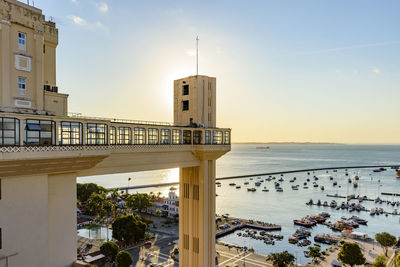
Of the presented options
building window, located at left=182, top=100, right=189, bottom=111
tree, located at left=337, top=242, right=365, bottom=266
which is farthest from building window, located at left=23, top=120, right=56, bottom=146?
tree, located at left=337, top=242, right=365, bottom=266

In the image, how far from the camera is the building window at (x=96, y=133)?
18.2 meters

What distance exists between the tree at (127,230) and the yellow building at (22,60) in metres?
42.7

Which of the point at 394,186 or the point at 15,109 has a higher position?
the point at 15,109

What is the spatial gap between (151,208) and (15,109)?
7688 centimetres

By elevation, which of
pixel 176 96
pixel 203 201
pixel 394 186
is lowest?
pixel 394 186

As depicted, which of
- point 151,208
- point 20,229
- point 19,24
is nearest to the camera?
point 20,229

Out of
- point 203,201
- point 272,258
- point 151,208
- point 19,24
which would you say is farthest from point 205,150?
point 151,208

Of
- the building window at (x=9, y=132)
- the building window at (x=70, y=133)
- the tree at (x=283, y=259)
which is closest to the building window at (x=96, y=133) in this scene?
the building window at (x=70, y=133)

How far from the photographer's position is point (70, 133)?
674 inches

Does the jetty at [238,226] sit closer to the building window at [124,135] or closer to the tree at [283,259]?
the tree at [283,259]

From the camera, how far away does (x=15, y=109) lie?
56.0 ft

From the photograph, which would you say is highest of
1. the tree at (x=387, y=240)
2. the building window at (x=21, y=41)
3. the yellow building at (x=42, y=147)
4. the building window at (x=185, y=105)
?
the building window at (x=21, y=41)

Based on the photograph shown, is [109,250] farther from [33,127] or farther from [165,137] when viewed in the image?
[33,127]

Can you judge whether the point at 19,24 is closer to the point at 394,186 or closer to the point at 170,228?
the point at 170,228
